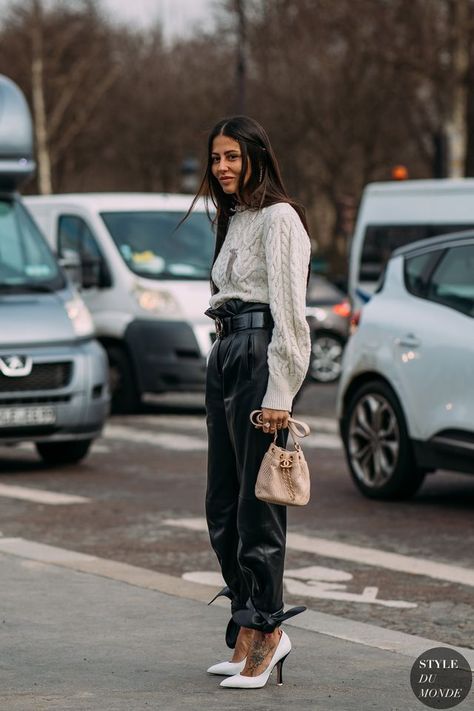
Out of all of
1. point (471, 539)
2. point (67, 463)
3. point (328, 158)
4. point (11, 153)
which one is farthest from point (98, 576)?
point (328, 158)

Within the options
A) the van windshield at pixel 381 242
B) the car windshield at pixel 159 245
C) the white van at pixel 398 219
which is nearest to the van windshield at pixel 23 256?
the car windshield at pixel 159 245

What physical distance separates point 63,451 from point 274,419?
7.44 meters

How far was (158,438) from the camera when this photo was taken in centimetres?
1464

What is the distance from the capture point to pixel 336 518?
988 centimetres

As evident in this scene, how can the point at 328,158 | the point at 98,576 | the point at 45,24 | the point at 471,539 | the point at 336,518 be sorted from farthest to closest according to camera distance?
the point at 45,24, the point at 328,158, the point at 336,518, the point at 471,539, the point at 98,576

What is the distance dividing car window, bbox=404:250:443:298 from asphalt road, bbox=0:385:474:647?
1.24m

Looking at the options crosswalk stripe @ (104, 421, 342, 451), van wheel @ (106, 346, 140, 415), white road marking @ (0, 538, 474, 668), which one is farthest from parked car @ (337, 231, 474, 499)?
van wheel @ (106, 346, 140, 415)

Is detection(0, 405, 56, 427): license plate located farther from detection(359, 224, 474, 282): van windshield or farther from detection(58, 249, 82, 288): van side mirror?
detection(359, 224, 474, 282): van windshield

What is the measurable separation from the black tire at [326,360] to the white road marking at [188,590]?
13703 mm

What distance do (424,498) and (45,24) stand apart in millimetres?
52432

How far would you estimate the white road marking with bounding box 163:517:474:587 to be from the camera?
802 centimetres

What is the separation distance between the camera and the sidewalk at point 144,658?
5344 mm

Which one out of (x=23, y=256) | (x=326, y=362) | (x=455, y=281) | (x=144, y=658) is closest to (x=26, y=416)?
(x=23, y=256)

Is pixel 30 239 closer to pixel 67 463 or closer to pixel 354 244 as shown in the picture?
pixel 67 463
